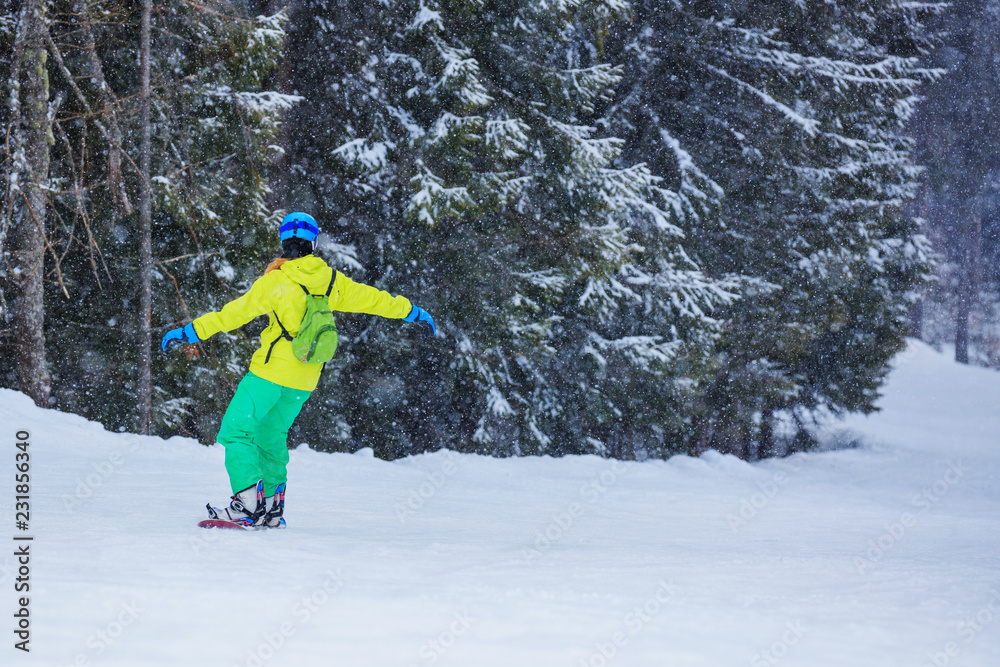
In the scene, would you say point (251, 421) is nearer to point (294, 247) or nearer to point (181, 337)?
point (181, 337)

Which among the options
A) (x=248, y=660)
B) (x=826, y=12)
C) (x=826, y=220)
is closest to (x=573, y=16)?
(x=826, y=12)

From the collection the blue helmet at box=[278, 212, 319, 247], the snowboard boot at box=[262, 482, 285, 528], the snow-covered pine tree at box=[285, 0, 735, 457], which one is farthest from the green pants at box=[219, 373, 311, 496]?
the snow-covered pine tree at box=[285, 0, 735, 457]

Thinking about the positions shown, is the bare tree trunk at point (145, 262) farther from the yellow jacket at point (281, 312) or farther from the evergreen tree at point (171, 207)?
the yellow jacket at point (281, 312)

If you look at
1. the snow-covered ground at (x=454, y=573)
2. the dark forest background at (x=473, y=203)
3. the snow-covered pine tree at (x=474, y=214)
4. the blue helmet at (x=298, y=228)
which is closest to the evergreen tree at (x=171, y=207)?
the dark forest background at (x=473, y=203)

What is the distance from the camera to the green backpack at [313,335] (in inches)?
179

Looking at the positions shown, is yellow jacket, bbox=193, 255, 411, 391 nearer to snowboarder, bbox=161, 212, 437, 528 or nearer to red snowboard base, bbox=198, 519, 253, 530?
snowboarder, bbox=161, 212, 437, 528

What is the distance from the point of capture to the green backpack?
454cm

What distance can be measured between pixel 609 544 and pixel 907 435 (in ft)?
81.9

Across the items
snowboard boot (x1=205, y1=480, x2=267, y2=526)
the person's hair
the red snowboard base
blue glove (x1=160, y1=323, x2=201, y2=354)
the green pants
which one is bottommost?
the red snowboard base

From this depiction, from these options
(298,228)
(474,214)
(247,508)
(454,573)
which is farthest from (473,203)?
(454,573)

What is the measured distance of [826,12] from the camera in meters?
16.2

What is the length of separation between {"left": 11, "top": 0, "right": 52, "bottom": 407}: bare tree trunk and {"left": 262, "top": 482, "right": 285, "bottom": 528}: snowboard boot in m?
5.27

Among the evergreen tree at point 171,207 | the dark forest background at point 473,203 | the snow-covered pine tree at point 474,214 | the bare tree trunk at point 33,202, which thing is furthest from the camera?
the snow-covered pine tree at point 474,214

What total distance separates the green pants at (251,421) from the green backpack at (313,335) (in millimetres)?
181
